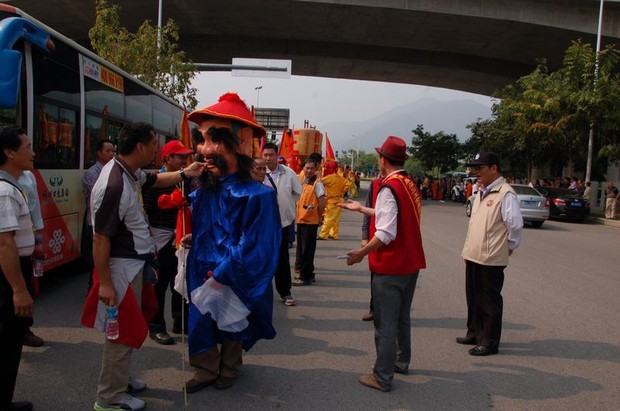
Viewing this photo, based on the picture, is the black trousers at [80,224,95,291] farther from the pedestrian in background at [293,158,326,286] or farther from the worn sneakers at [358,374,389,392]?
the worn sneakers at [358,374,389,392]

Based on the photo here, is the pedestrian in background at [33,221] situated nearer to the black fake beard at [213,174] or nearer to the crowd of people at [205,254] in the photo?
the crowd of people at [205,254]

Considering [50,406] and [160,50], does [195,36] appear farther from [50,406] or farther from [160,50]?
[50,406]

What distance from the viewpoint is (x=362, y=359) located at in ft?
14.2

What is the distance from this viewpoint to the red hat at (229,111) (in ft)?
11.7

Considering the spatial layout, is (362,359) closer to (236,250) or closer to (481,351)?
(481,351)

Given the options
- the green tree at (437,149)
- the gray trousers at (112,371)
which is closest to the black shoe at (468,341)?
the gray trousers at (112,371)

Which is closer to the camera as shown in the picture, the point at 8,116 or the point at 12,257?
the point at 12,257

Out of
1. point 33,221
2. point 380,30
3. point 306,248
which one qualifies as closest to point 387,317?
point 33,221

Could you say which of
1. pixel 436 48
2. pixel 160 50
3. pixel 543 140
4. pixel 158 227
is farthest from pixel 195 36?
pixel 158 227

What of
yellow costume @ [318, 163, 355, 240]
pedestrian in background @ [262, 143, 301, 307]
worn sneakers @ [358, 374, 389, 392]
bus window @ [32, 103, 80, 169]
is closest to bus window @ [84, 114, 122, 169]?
bus window @ [32, 103, 80, 169]

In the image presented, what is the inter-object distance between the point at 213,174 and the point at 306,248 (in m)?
3.71

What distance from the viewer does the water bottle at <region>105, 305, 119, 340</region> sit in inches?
117

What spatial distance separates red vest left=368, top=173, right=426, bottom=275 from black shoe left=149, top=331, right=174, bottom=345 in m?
2.10

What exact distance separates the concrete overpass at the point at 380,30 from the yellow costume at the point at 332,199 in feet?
44.1
